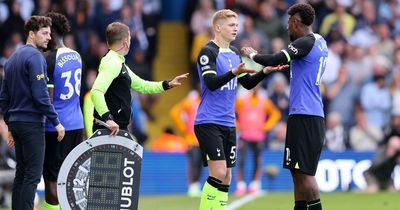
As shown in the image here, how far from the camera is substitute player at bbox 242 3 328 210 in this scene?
472 inches

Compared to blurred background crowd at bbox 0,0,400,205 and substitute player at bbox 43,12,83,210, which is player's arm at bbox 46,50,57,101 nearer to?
substitute player at bbox 43,12,83,210

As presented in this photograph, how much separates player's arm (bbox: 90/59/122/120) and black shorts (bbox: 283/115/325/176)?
202 centimetres

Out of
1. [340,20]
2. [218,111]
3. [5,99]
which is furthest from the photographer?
[340,20]

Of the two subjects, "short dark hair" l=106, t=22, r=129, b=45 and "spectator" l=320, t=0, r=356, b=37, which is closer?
"short dark hair" l=106, t=22, r=129, b=45

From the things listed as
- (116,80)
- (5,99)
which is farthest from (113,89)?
(5,99)

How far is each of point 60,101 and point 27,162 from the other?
0.96m

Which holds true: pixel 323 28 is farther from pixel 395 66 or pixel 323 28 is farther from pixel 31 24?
pixel 31 24

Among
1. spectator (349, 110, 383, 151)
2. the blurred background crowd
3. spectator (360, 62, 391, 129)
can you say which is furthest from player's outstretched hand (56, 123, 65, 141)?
spectator (360, 62, 391, 129)

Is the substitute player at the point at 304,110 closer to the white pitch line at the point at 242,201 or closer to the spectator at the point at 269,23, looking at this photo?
the white pitch line at the point at 242,201

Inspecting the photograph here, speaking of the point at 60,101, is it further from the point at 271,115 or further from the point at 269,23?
the point at 269,23

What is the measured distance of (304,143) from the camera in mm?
12000

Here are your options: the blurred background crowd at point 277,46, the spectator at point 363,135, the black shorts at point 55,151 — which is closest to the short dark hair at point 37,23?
the black shorts at point 55,151

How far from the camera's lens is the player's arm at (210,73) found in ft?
39.2

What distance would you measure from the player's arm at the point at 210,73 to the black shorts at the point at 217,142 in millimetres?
515
